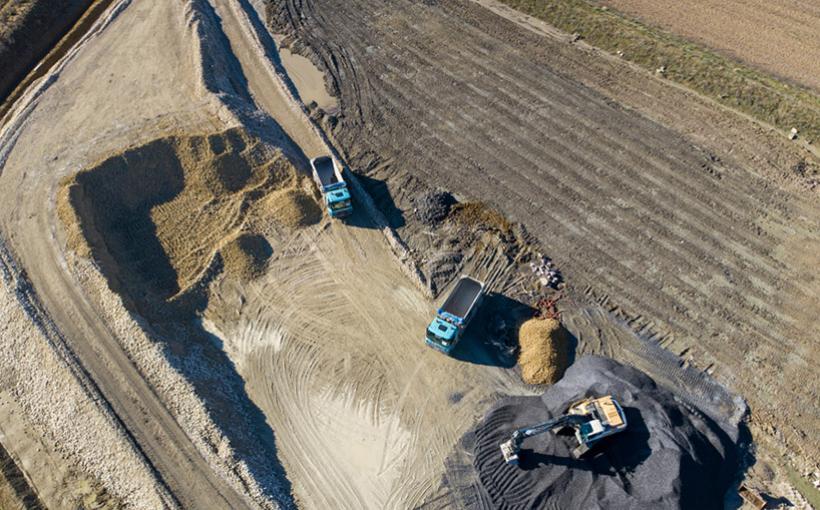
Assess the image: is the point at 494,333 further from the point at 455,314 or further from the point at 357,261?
the point at 357,261

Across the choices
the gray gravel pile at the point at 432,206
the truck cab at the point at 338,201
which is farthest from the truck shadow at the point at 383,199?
the truck cab at the point at 338,201

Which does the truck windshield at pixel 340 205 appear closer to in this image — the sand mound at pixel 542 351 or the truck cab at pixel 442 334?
the truck cab at pixel 442 334

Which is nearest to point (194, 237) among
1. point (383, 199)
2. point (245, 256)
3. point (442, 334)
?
point (245, 256)

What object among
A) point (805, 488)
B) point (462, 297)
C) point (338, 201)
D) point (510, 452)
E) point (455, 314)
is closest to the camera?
point (510, 452)

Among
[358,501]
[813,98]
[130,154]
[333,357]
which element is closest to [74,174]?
[130,154]

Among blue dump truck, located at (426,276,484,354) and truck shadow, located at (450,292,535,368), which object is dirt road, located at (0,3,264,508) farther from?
truck shadow, located at (450,292,535,368)

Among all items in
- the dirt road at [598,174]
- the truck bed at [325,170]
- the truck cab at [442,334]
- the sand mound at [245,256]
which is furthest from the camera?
the truck bed at [325,170]

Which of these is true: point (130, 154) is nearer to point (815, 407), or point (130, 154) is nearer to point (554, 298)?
point (554, 298)
